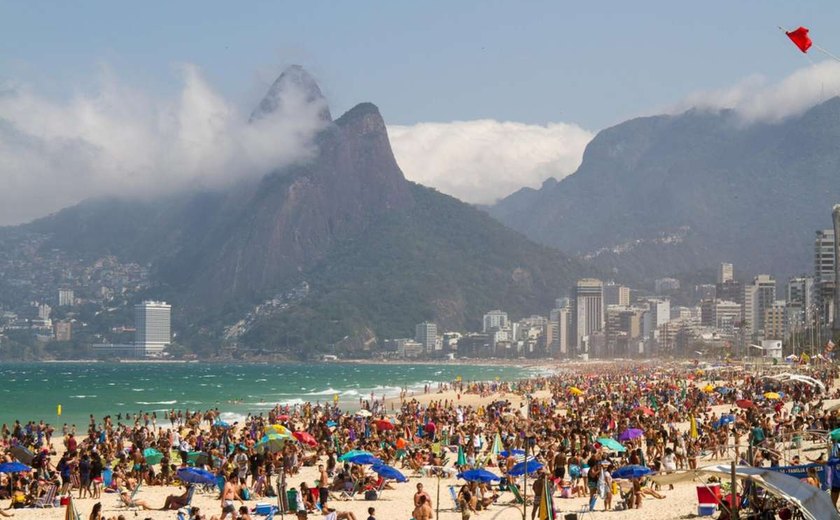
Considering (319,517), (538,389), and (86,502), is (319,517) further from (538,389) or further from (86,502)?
(538,389)

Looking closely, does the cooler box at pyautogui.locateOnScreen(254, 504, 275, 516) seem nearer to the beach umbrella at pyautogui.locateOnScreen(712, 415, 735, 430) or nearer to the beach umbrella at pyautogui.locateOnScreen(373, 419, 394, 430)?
the beach umbrella at pyautogui.locateOnScreen(373, 419, 394, 430)

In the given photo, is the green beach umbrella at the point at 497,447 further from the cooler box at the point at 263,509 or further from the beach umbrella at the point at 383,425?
the cooler box at the point at 263,509

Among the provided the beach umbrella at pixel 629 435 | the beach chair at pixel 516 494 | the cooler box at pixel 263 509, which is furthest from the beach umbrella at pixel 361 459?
the beach umbrella at pixel 629 435

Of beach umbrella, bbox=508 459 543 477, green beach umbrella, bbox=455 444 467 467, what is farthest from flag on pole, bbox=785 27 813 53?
green beach umbrella, bbox=455 444 467 467

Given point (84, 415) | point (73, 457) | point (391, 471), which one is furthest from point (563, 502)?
point (84, 415)

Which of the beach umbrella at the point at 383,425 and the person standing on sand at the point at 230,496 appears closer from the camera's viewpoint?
the person standing on sand at the point at 230,496

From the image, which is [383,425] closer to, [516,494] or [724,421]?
[724,421]
